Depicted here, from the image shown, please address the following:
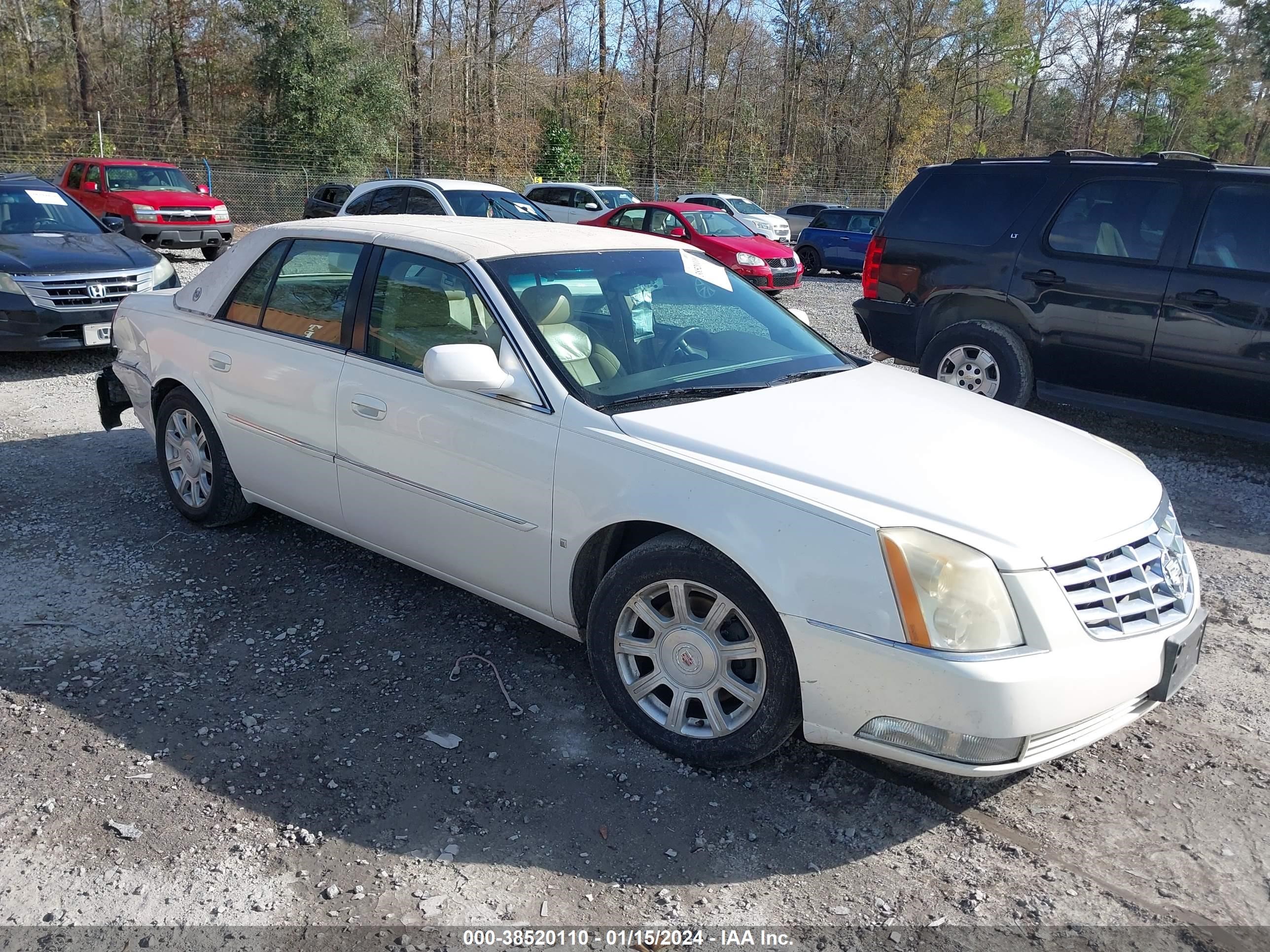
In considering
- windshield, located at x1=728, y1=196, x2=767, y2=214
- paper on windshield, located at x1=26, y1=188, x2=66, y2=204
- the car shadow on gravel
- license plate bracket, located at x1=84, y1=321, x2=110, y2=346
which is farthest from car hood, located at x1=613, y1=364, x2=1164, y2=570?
windshield, located at x1=728, y1=196, x2=767, y2=214

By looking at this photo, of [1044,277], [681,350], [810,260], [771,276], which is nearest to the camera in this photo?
[681,350]

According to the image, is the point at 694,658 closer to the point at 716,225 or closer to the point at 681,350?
the point at 681,350

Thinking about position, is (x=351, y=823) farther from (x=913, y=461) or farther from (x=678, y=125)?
(x=678, y=125)

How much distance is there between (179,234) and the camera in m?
17.4

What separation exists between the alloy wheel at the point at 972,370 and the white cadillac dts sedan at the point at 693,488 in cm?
321

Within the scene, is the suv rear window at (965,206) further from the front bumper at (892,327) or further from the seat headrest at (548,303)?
the seat headrest at (548,303)

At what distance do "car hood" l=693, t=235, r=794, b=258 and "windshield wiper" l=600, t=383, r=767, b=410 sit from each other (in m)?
12.9

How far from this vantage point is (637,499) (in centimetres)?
322

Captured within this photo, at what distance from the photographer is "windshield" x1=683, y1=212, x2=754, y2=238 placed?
1713cm

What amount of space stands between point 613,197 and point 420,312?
19230 mm

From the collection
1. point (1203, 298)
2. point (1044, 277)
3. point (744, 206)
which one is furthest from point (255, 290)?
point (744, 206)

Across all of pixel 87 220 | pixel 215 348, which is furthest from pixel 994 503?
pixel 87 220

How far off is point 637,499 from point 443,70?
1343 inches

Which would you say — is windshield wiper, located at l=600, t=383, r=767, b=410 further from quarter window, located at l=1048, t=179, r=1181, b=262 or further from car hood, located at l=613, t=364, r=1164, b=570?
quarter window, located at l=1048, t=179, r=1181, b=262
